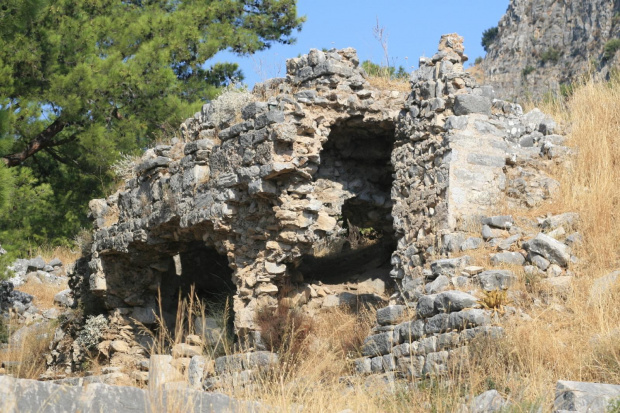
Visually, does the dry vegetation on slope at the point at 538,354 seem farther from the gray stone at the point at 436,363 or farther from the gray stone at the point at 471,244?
the gray stone at the point at 471,244

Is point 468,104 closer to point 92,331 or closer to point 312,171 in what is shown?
point 312,171

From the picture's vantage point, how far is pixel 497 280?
7258mm

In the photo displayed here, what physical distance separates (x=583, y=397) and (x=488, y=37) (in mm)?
49182

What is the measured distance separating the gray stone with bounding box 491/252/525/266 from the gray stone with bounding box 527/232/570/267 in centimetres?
14

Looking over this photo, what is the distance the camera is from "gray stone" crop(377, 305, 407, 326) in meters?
7.72

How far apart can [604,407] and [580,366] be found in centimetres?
94

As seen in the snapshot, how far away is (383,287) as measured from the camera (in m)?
11.0

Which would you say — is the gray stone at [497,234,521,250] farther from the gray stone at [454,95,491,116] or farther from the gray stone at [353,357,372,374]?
the gray stone at [353,357,372,374]

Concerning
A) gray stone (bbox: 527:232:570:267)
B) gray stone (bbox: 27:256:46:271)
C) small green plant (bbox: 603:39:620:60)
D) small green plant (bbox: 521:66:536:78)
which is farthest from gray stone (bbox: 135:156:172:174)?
small green plant (bbox: 521:66:536:78)

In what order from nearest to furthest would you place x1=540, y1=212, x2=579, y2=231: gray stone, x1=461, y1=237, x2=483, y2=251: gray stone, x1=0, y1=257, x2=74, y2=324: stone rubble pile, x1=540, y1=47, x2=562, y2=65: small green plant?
x1=461, y1=237, x2=483, y2=251: gray stone → x1=540, y1=212, x2=579, y2=231: gray stone → x1=0, y1=257, x2=74, y2=324: stone rubble pile → x1=540, y1=47, x2=562, y2=65: small green plant

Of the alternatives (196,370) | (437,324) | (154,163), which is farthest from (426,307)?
(154,163)

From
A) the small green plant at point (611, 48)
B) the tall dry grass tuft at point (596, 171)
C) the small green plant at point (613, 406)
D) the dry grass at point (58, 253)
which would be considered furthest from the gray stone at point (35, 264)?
the small green plant at point (611, 48)

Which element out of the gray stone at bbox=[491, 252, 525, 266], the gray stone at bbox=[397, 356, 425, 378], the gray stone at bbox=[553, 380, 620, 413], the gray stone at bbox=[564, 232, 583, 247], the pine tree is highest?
the pine tree

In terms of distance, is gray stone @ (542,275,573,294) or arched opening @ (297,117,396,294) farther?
arched opening @ (297,117,396,294)
